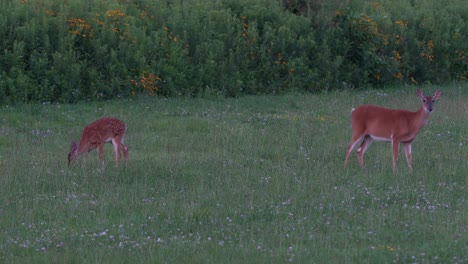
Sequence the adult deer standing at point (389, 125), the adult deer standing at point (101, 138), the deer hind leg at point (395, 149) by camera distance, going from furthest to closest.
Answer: the adult deer standing at point (389, 125) → the adult deer standing at point (101, 138) → the deer hind leg at point (395, 149)

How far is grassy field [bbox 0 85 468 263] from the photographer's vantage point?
8.45 meters

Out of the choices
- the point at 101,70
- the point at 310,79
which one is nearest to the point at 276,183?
the point at 101,70

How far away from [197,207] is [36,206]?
1816mm

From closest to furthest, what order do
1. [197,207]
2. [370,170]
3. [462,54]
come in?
[197,207] < [370,170] < [462,54]

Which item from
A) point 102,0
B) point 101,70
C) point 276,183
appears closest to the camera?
point 276,183

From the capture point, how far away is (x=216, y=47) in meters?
22.2

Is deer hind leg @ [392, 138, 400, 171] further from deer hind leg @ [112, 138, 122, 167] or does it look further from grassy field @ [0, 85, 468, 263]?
deer hind leg @ [112, 138, 122, 167]

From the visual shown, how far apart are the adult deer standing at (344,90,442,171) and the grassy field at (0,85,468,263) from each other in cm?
37

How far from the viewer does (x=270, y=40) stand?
23.3m

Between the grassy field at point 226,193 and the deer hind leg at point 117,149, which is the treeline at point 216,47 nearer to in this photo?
the grassy field at point 226,193

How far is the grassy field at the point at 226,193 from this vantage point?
845 cm

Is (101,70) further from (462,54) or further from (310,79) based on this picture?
(462,54)

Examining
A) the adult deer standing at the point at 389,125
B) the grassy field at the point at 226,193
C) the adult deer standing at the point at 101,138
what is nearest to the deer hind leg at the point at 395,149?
the adult deer standing at the point at 389,125

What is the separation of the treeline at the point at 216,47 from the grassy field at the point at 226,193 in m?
2.08
